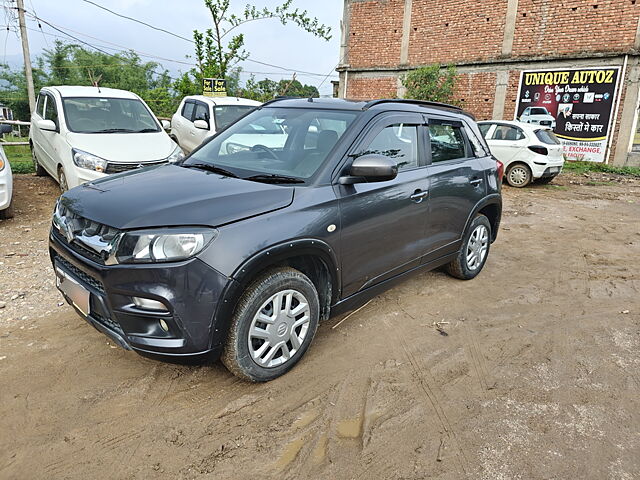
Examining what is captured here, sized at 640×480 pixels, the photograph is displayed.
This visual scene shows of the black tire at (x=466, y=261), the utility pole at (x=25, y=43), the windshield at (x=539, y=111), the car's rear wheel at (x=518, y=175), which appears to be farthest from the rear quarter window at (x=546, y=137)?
the utility pole at (x=25, y=43)

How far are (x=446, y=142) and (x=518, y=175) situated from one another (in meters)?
7.85

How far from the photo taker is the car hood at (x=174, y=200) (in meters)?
2.41

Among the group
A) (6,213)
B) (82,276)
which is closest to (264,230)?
(82,276)

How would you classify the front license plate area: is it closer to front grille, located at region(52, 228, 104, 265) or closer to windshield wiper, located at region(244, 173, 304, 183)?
front grille, located at region(52, 228, 104, 265)

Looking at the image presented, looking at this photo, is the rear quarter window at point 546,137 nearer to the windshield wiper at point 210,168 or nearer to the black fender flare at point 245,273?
the windshield wiper at point 210,168

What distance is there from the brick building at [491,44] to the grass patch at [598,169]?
36 centimetres

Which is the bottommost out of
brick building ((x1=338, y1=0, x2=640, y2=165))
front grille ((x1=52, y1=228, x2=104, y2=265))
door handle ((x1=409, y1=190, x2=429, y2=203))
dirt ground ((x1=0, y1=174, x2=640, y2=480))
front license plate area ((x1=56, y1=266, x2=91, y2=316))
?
dirt ground ((x1=0, y1=174, x2=640, y2=480))

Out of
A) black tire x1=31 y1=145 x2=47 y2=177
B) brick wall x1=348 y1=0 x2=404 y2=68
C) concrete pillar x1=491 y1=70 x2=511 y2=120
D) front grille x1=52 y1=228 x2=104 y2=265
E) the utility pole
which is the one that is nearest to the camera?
front grille x1=52 y1=228 x2=104 y2=265

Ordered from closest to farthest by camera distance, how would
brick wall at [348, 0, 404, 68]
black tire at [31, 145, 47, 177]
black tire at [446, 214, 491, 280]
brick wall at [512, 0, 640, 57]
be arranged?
black tire at [446, 214, 491, 280] < black tire at [31, 145, 47, 177] < brick wall at [512, 0, 640, 57] < brick wall at [348, 0, 404, 68]

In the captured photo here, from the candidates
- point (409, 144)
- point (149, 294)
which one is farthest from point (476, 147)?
point (149, 294)

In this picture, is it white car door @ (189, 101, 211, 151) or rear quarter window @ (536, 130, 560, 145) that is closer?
white car door @ (189, 101, 211, 151)

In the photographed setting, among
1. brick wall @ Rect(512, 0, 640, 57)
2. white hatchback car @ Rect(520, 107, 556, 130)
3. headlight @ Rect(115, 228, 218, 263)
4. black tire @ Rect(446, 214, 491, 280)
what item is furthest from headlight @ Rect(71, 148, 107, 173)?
Answer: brick wall @ Rect(512, 0, 640, 57)

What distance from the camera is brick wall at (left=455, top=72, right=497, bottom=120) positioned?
1581 centimetres

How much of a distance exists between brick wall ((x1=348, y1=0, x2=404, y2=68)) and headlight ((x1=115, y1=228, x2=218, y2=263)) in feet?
55.6
